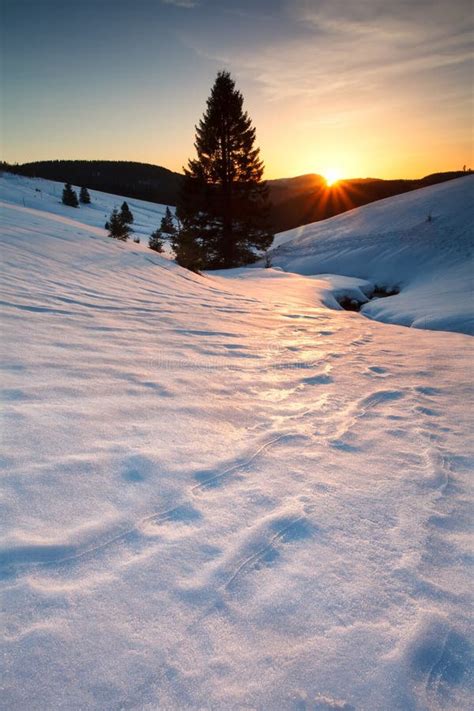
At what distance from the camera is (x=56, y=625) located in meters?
1.12

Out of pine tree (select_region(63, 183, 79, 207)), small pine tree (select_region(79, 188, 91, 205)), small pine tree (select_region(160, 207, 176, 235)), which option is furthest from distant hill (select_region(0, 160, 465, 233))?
pine tree (select_region(63, 183, 79, 207))

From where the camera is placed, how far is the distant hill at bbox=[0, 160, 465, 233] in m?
55.4

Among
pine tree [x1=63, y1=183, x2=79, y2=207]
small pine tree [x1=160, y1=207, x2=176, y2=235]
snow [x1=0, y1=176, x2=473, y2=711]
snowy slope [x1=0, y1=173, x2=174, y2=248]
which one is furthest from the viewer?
pine tree [x1=63, y1=183, x2=79, y2=207]

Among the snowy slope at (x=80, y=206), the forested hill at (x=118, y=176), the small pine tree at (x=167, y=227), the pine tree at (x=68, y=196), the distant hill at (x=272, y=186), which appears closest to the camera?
the small pine tree at (x=167, y=227)

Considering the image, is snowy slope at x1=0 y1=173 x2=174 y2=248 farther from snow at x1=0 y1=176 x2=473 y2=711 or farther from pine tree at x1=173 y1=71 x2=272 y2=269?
snow at x1=0 y1=176 x2=473 y2=711

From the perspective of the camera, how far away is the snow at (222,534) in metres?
1.07

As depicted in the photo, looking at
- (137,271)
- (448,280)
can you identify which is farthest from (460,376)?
(448,280)

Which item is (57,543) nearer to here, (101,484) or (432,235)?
(101,484)

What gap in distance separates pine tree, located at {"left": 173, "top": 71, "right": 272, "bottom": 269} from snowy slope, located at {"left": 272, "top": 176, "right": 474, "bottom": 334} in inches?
151

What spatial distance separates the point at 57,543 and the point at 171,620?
1.78 feet

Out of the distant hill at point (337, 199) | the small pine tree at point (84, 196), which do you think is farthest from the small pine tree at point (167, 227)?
the distant hill at point (337, 199)

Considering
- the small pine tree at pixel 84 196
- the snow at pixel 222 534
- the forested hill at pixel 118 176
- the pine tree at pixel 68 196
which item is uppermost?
the forested hill at pixel 118 176

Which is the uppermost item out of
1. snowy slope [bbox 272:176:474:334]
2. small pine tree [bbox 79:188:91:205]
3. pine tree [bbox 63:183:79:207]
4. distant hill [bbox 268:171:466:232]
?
distant hill [bbox 268:171:466:232]

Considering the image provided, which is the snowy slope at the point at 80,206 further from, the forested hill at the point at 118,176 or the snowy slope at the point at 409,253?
the forested hill at the point at 118,176
